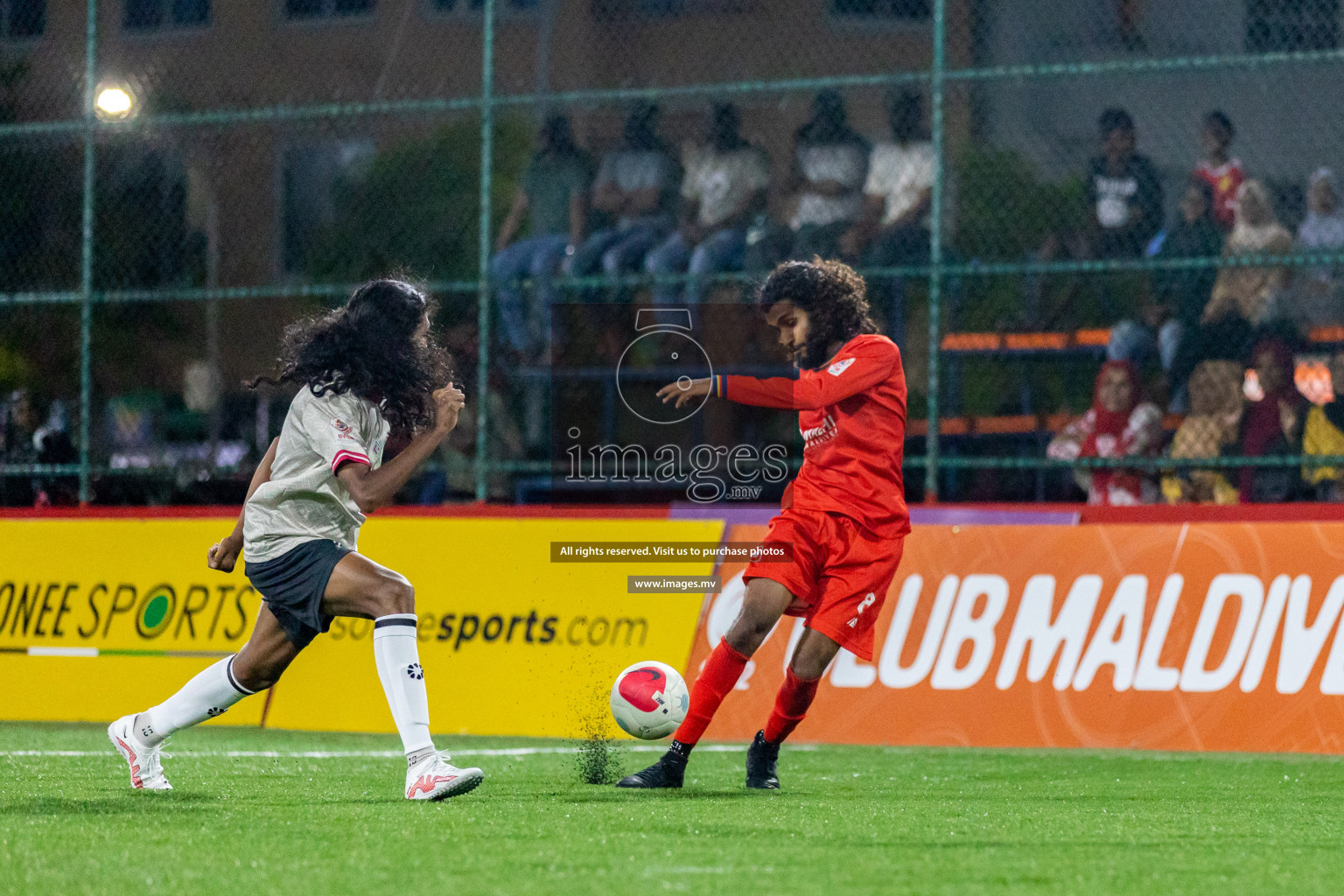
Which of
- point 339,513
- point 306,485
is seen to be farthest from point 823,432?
point 306,485

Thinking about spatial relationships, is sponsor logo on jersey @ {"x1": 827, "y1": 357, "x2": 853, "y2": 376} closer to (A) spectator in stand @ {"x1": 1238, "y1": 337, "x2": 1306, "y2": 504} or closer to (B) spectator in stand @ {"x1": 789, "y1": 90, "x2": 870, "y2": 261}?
(A) spectator in stand @ {"x1": 1238, "y1": 337, "x2": 1306, "y2": 504}

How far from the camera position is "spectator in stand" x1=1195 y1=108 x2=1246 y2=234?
36.4ft

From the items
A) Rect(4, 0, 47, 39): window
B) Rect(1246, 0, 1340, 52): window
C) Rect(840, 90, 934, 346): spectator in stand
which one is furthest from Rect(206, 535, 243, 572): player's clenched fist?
Rect(4, 0, 47, 39): window

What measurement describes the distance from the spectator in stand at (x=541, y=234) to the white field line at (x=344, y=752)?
297 cm

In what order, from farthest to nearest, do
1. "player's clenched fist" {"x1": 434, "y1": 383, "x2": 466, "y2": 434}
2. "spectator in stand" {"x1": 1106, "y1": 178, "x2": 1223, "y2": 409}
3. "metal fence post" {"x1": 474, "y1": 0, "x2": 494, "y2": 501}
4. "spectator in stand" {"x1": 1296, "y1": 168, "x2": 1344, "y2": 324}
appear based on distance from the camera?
"metal fence post" {"x1": 474, "y1": 0, "x2": 494, "y2": 501} < "spectator in stand" {"x1": 1296, "y1": 168, "x2": 1344, "y2": 324} < "spectator in stand" {"x1": 1106, "y1": 178, "x2": 1223, "y2": 409} < "player's clenched fist" {"x1": 434, "y1": 383, "x2": 466, "y2": 434}

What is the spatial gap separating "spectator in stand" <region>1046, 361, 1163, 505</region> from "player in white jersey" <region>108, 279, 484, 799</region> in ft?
16.0

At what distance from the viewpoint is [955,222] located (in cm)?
1316

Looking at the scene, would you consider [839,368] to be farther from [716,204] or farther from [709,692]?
[716,204]

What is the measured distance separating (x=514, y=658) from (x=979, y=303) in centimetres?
345

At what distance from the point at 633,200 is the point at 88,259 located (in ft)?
11.1

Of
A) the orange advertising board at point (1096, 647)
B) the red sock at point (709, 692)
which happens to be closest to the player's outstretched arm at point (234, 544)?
the red sock at point (709, 692)

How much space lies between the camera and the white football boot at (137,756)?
6.60 m

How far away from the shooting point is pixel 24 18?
43.0ft

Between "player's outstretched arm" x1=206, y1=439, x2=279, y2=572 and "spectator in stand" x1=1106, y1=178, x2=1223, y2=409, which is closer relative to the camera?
"player's outstretched arm" x1=206, y1=439, x2=279, y2=572
